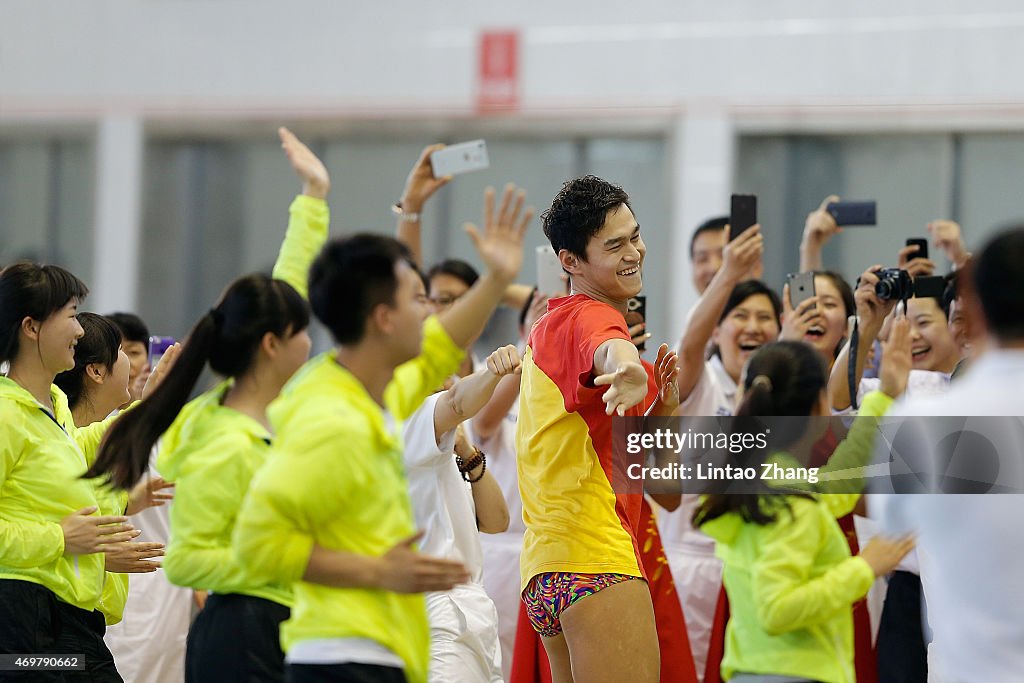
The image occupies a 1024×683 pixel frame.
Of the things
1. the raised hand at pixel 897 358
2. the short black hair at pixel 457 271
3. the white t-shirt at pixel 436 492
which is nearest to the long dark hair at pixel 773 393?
the raised hand at pixel 897 358

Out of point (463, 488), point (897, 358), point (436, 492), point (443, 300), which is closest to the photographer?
point (897, 358)

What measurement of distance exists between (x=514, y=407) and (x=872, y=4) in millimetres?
2580

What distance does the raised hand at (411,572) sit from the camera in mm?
1796

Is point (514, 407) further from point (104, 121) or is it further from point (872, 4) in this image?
point (104, 121)

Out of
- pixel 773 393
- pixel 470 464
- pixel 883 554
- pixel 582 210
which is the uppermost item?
pixel 582 210

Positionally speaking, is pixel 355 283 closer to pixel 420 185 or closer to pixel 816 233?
pixel 420 185

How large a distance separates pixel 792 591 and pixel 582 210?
0.87 meters

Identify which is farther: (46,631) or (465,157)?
(465,157)

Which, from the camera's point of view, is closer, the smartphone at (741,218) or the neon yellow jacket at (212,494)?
the neon yellow jacket at (212,494)

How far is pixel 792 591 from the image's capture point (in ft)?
7.93

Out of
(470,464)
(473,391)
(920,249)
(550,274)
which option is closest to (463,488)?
(470,464)

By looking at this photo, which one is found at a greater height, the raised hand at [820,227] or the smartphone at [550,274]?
the raised hand at [820,227]

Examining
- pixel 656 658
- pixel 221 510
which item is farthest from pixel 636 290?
pixel 221 510

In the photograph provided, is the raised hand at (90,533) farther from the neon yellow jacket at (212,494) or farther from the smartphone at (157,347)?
the smartphone at (157,347)
